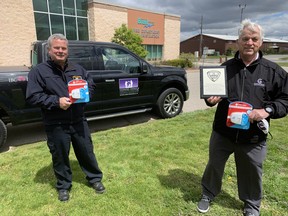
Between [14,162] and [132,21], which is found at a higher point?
[132,21]

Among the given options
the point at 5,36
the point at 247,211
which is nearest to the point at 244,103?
the point at 247,211

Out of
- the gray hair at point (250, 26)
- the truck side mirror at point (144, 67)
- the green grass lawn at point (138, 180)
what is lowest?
the green grass lawn at point (138, 180)

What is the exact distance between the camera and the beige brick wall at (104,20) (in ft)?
67.7

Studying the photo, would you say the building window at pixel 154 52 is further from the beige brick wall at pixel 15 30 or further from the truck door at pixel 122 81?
the truck door at pixel 122 81

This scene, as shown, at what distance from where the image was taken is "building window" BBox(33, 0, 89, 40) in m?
17.6

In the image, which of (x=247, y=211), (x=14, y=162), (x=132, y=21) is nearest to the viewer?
(x=247, y=211)

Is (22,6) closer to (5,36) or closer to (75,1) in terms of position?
(5,36)

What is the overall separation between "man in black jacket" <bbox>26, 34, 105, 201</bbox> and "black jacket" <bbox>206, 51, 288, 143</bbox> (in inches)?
59.7

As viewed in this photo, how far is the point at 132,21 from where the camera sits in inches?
958

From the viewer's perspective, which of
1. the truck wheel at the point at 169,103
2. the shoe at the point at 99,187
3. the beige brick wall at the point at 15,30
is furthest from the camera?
the beige brick wall at the point at 15,30

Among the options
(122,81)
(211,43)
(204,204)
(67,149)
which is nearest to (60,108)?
(67,149)

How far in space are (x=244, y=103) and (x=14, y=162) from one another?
3325mm

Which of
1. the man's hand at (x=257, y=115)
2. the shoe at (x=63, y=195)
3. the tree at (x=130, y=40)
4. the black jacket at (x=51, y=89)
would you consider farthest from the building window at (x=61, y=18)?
the man's hand at (x=257, y=115)

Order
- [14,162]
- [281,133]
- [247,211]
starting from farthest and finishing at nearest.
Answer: [281,133] → [14,162] → [247,211]
